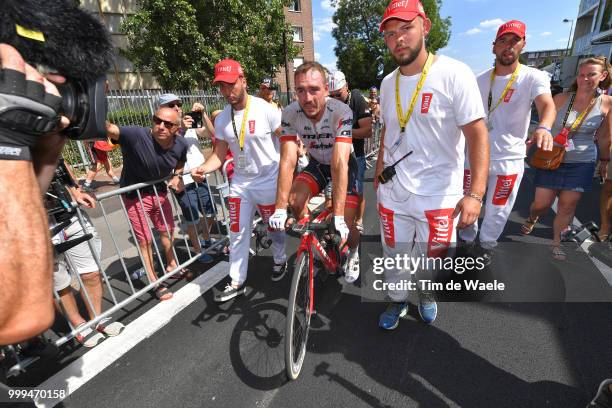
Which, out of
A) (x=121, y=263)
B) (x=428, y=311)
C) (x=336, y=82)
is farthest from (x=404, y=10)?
(x=121, y=263)

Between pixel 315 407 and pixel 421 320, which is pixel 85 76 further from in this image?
pixel 421 320

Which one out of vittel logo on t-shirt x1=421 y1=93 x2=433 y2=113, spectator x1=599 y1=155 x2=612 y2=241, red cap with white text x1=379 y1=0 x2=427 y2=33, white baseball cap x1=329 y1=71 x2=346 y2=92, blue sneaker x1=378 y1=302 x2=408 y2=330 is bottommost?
blue sneaker x1=378 y1=302 x2=408 y2=330

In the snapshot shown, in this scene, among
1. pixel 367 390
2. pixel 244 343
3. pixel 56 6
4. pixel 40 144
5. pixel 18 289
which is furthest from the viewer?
pixel 244 343

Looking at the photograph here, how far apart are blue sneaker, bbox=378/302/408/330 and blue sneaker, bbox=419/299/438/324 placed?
6.0 inches

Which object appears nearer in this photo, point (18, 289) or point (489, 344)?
point (18, 289)

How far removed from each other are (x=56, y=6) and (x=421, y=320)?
3.06m

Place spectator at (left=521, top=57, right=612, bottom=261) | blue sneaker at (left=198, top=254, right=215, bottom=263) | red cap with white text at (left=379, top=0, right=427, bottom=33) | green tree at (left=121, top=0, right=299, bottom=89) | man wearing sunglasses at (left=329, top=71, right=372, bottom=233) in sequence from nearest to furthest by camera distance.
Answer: red cap with white text at (left=379, top=0, right=427, bottom=33)
spectator at (left=521, top=57, right=612, bottom=261)
man wearing sunglasses at (left=329, top=71, right=372, bottom=233)
blue sneaker at (left=198, top=254, right=215, bottom=263)
green tree at (left=121, top=0, right=299, bottom=89)

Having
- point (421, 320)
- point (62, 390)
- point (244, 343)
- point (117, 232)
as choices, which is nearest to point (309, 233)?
point (244, 343)

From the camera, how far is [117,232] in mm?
4996

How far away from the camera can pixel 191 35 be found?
13508mm

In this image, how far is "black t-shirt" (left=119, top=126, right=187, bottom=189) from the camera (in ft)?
10.8

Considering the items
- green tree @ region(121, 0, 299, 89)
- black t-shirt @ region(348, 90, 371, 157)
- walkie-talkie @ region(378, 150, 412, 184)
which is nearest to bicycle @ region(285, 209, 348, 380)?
walkie-talkie @ region(378, 150, 412, 184)

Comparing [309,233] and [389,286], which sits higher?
[309,233]

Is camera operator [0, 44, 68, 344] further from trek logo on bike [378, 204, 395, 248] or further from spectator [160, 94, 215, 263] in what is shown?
spectator [160, 94, 215, 263]
